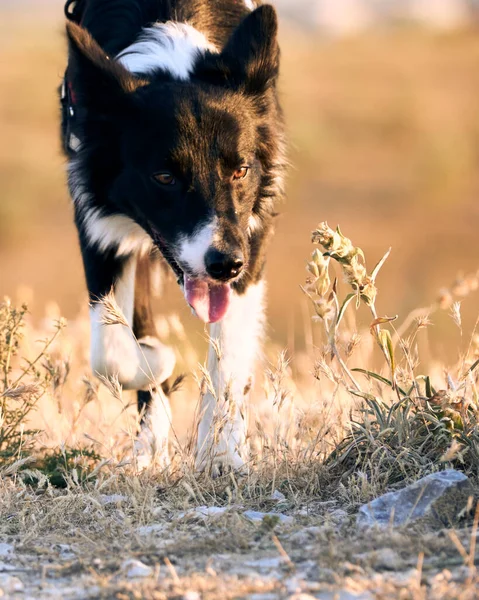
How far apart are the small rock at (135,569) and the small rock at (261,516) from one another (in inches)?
19.6

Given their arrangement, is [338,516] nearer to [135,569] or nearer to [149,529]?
[149,529]

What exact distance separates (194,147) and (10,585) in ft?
7.25

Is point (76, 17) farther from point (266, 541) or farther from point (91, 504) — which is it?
point (266, 541)

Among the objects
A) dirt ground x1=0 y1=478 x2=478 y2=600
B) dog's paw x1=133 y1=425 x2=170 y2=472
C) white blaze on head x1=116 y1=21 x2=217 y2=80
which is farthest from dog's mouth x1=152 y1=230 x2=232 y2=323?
dirt ground x1=0 y1=478 x2=478 y2=600

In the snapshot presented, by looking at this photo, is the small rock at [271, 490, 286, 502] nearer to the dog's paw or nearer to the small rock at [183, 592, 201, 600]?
the dog's paw

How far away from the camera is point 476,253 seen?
18.6m

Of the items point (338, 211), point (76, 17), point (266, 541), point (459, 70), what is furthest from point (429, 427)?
Answer: point (459, 70)

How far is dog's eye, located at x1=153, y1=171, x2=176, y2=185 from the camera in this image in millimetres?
4352

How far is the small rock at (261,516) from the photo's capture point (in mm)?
3111

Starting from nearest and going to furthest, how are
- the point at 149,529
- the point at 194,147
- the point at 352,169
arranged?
the point at 149,529 < the point at 194,147 < the point at 352,169

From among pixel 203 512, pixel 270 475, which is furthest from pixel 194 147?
pixel 203 512

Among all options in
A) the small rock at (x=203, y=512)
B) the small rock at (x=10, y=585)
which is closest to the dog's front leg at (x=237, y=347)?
the small rock at (x=203, y=512)

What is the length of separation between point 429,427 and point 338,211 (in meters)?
17.8

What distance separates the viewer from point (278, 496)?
138 inches
